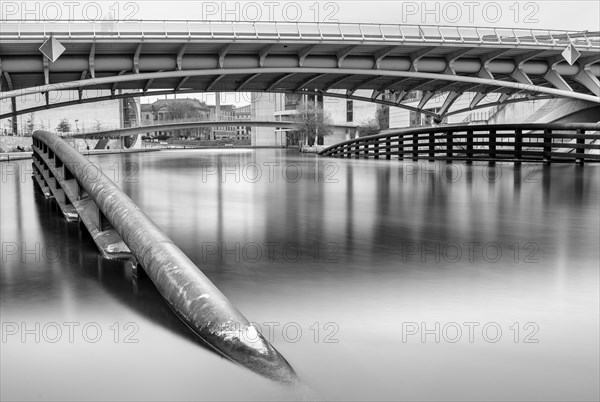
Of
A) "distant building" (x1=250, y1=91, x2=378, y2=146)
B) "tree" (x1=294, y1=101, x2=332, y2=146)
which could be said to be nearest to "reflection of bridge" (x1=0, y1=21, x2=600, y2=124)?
"tree" (x1=294, y1=101, x2=332, y2=146)

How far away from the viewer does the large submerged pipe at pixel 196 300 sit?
2.79 meters

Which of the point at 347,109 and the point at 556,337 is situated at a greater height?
the point at 347,109

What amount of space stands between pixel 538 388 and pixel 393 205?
7.22 metres

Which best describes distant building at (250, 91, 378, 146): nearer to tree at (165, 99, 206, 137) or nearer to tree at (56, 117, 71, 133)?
tree at (165, 99, 206, 137)

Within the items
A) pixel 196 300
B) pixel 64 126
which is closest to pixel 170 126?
pixel 64 126

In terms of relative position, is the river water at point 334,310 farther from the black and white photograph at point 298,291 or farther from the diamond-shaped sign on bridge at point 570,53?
the diamond-shaped sign on bridge at point 570,53

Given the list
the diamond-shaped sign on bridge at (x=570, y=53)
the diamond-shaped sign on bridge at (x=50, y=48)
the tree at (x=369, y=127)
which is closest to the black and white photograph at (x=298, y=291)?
the diamond-shaped sign on bridge at (x=50, y=48)

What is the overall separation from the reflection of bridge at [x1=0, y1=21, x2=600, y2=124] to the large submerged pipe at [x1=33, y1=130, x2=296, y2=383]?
3657 centimetres

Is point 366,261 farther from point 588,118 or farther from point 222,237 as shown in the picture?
point 588,118

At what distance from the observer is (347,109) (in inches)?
4828

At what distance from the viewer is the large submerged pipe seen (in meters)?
2.79

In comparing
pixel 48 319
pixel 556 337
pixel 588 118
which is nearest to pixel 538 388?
pixel 556 337

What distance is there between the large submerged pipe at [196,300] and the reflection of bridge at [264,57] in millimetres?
36567

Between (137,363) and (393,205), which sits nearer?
(137,363)
